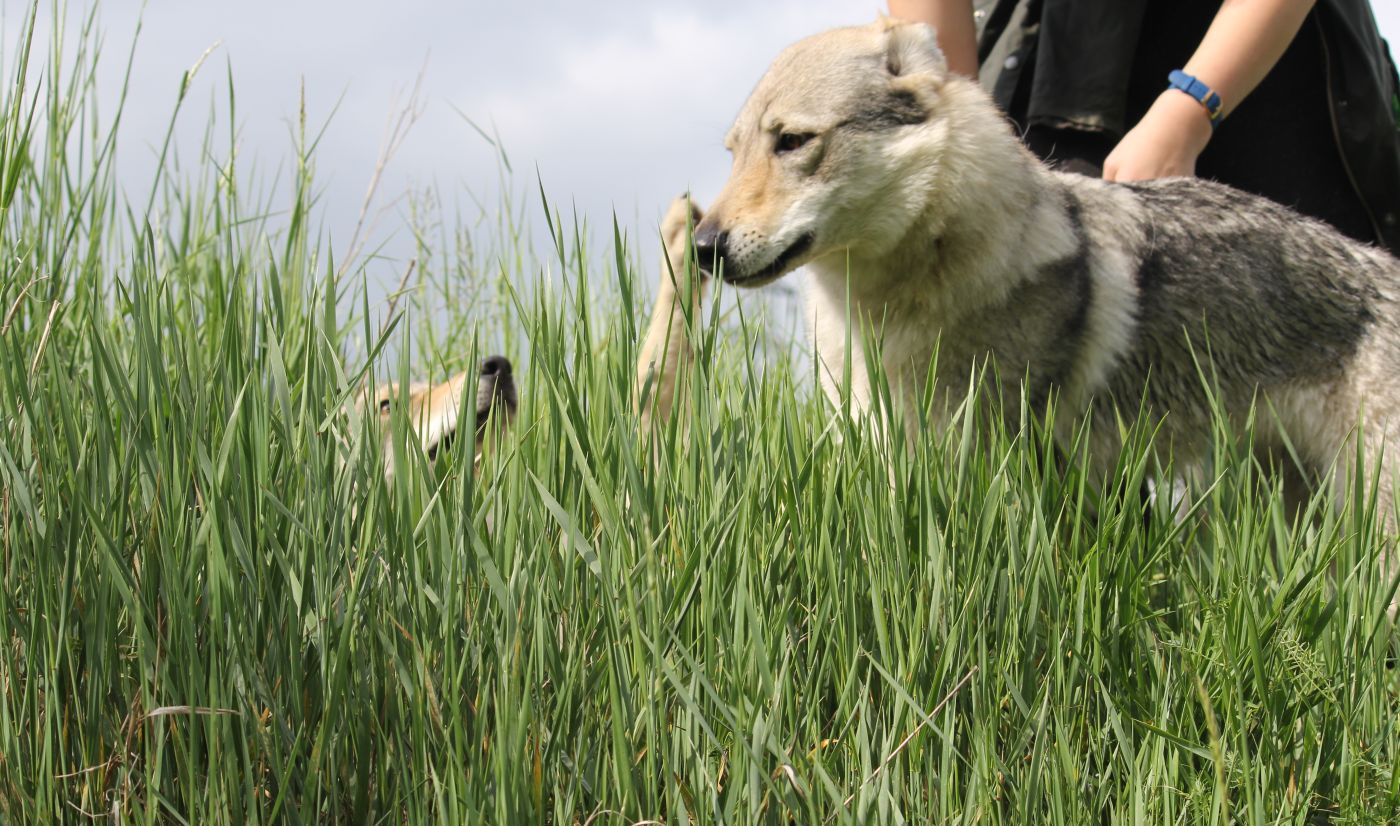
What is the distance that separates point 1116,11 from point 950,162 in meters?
1.01

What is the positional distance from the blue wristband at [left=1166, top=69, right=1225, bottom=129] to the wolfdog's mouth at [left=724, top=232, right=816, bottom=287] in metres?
1.20

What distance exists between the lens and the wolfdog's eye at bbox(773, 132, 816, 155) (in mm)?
2986

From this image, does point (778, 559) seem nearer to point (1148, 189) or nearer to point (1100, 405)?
point (1100, 405)

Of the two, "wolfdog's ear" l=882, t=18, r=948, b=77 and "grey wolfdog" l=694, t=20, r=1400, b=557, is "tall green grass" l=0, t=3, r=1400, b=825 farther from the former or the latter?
"wolfdog's ear" l=882, t=18, r=948, b=77

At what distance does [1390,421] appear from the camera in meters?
2.93

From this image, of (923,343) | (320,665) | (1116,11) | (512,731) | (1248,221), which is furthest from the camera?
(1116,11)

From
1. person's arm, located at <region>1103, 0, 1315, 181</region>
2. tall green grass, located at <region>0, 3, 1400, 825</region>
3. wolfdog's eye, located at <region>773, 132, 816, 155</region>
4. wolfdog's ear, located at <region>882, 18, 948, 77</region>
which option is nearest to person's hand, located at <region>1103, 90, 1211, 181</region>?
person's arm, located at <region>1103, 0, 1315, 181</region>

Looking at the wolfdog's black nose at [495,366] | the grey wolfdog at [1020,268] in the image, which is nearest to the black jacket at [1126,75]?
the grey wolfdog at [1020,268]

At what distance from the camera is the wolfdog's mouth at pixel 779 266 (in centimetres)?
286

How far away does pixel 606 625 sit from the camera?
5.87 feet

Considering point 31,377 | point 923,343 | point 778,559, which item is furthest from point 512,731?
point 923,343

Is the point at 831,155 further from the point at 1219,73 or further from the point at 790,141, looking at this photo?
the point at 1219,73

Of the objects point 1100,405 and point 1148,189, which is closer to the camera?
point 1100,405

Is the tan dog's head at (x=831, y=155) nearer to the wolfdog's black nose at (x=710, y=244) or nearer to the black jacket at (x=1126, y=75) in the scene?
the wolfdog's black nose at (x=710, y=244)
